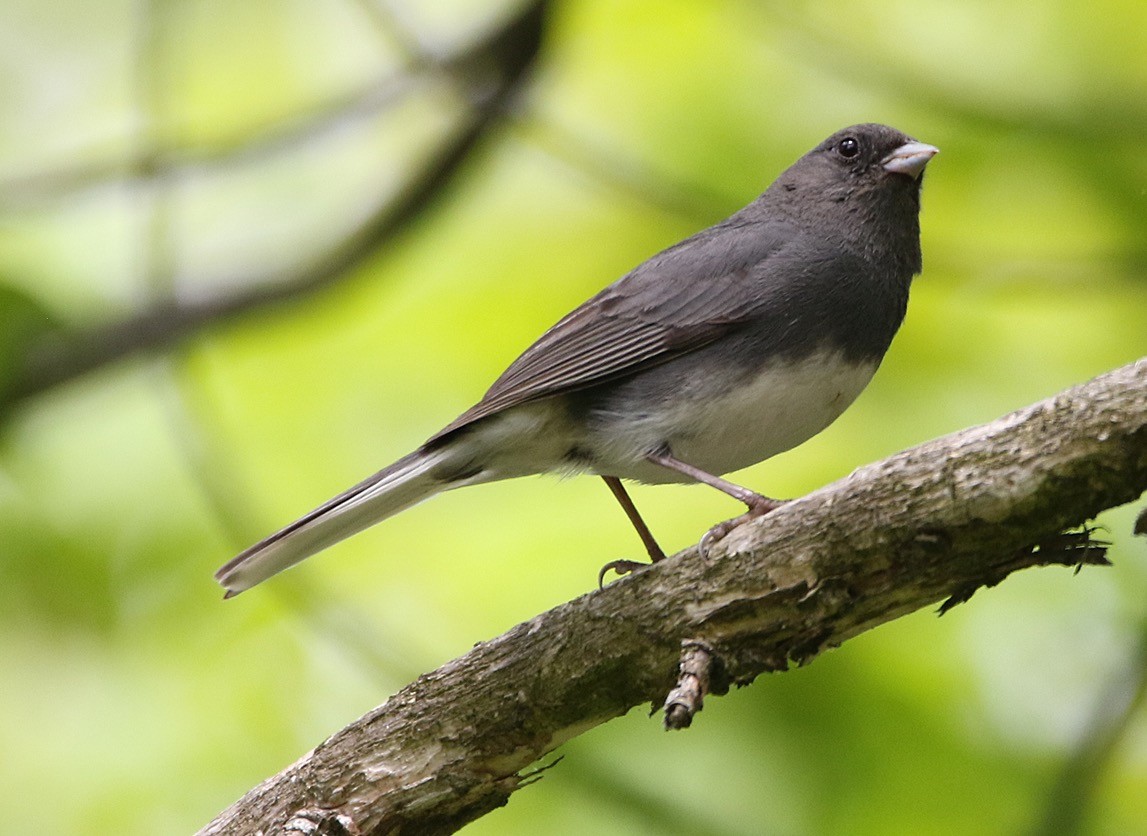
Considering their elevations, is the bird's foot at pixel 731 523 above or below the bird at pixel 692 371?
below

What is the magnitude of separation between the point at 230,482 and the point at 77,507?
0.69 meters

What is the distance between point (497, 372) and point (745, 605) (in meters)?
2.90

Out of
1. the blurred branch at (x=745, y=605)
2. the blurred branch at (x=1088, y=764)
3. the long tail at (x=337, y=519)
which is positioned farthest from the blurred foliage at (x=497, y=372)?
the blurred branch at (x=745, y=605)

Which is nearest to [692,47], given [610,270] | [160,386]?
[610,270]

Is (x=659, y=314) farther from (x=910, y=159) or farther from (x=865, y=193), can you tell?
(x=910, y=159)

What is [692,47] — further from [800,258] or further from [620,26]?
[800,258]

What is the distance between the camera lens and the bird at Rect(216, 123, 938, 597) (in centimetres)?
327

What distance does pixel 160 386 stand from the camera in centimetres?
495

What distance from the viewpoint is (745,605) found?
2.48 meters

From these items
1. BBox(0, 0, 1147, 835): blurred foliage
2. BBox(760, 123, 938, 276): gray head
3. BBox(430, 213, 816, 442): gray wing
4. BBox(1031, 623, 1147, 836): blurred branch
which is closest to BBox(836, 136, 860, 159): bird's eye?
BBox(760, 123, 938, 276): gray head

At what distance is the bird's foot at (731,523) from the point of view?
260cm

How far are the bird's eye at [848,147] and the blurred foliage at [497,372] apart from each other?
760mm

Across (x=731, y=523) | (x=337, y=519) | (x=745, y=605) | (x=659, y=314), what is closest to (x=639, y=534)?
(x=659, y=314)

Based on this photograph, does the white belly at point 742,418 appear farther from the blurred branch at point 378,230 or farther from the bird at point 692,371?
the blurred branch at point 378,230
